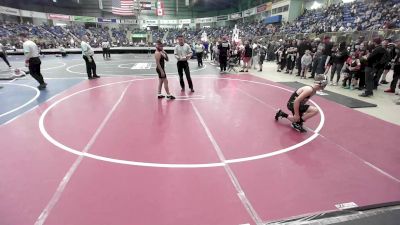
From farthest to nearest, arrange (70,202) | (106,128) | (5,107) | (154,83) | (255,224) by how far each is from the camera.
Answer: (154,83)
(5,107)
(106,128)
(70,202)
(255,224)

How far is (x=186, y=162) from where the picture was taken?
3.94m

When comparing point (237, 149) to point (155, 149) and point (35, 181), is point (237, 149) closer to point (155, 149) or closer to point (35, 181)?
point (155, 149)

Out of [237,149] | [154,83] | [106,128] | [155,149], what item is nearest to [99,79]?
[154,83]

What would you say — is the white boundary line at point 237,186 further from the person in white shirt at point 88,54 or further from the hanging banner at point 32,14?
the hanging banner at point 32,14

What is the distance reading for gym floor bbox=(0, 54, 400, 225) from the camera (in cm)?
292

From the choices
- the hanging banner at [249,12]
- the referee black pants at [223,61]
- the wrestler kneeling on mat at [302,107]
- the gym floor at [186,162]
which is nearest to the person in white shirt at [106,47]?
the referee black pants at [223,61]

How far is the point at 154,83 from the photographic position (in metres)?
10.1

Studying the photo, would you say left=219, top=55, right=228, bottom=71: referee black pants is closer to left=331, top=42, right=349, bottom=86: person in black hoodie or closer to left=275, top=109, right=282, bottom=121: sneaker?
left=331, top=42, right=349, bottom=86: person in black hoodie

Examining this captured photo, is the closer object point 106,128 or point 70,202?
point 70,202

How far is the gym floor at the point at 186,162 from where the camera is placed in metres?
2.92

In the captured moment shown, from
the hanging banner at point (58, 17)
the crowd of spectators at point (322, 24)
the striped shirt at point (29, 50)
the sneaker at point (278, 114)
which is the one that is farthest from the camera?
the hanging banner at point (58, 17)

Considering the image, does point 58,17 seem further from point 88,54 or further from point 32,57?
point 32,57

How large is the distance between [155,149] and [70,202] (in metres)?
1.63

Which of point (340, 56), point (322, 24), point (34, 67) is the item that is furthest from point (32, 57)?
point (322, 24)
